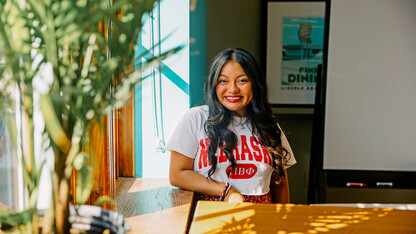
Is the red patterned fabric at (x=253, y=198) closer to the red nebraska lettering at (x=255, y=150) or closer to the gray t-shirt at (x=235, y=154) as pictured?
the gray t-shirt at (x=235, y=154)

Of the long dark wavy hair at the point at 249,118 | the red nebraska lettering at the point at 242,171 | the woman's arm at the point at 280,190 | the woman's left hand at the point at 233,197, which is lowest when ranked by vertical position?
the woman's arm at the point at 280,190

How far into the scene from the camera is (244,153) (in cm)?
170

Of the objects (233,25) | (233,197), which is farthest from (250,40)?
(233,197)

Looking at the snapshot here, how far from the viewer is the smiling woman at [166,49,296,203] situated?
169 cm

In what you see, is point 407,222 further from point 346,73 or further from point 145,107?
point 346,73

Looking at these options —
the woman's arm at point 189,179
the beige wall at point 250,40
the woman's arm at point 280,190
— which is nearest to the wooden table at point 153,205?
the woman's arm at point 189,179

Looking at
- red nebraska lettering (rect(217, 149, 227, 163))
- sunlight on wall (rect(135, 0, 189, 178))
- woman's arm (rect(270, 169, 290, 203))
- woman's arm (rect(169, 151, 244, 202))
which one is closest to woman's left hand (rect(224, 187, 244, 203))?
woman's arm (rect(169, 151, 244, 202))

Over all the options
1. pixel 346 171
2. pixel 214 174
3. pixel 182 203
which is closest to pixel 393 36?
pixel 346 171

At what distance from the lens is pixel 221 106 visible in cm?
180

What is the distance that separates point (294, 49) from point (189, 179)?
1.56 meters

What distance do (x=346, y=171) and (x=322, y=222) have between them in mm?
1501

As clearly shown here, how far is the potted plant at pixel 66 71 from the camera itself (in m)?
0.42

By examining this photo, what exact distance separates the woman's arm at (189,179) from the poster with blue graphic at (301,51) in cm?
140

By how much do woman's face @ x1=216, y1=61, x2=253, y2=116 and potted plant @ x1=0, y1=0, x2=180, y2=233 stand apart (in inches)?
51.3
